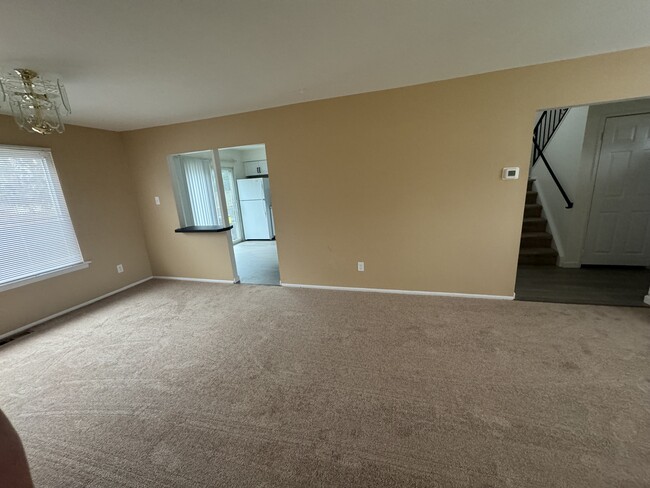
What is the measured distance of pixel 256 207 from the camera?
6703mm

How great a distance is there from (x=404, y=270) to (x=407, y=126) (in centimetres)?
166

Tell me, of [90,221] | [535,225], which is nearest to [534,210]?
[535,225]

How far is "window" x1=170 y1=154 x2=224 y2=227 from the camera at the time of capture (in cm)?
396

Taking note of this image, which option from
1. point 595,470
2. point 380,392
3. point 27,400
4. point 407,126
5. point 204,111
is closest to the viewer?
point 595,470

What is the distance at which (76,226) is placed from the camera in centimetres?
339

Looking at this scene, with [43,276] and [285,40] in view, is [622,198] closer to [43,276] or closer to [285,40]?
[285,40]

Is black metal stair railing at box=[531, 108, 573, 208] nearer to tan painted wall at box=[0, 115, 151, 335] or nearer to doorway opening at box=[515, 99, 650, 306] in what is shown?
doorway opening at box=[515, 99, 650, 306]

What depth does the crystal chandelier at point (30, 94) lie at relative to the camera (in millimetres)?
1924

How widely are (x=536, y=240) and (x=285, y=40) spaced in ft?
14.8

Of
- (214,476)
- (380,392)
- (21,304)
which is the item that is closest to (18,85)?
(21,304)

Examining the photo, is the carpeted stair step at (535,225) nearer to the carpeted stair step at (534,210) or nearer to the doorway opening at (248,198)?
the carpeted stair step at (534,210)

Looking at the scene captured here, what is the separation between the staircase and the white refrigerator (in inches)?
207

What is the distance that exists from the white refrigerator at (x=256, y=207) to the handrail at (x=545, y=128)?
5554mm

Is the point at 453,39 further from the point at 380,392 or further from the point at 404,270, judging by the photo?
the point at 380,392
